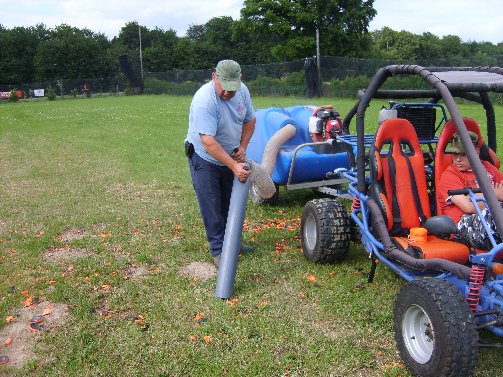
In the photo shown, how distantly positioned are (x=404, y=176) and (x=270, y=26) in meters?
52.6

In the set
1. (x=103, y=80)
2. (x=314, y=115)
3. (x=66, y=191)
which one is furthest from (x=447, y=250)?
(x=103, y=80)

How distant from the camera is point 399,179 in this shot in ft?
→ 14.0

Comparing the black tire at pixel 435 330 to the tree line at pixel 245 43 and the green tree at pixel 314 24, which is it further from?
the green tree at pixel 314 24

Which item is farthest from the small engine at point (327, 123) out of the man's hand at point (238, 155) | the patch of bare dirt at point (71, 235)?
the patch of bare dirt at point (71, 235)

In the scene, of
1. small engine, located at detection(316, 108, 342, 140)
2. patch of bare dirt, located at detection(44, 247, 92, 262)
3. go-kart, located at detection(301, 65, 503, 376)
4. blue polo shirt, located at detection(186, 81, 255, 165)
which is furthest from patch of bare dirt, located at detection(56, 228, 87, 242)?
small engine, located at detection(316, 108, 342, 140)

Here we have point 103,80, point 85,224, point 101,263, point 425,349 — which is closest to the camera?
point 425,349

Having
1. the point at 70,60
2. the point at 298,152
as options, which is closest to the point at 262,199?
the point at 298,152

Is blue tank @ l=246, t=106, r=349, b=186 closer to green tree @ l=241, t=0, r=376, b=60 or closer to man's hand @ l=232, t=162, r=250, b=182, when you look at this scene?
man's hand @ l=232, t=162, r=250, b=182

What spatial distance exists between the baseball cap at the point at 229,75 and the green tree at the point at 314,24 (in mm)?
48613

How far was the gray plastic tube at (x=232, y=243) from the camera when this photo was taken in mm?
4363

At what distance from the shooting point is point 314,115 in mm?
7117

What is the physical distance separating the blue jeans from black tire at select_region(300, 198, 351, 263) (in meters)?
0.85

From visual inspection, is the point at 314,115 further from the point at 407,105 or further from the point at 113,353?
the point at 113,353

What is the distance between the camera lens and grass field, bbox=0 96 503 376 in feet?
11.3
